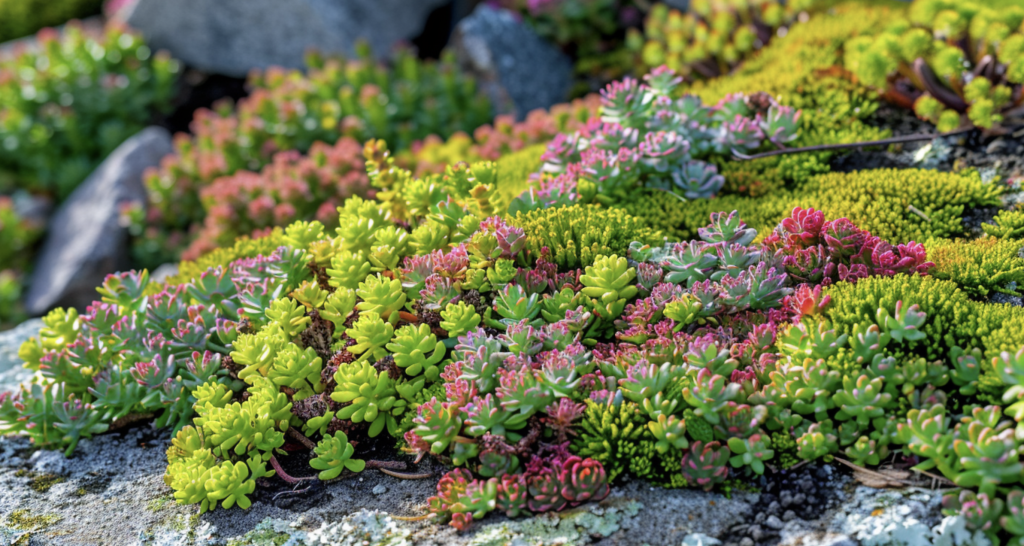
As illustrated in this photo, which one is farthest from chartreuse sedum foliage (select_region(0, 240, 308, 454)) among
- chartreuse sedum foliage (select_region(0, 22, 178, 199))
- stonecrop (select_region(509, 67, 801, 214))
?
chartreuse sedum foliage (select_region(0, 22, 178, 199))

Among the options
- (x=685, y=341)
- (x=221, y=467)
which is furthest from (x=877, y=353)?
(x=221, y=467)

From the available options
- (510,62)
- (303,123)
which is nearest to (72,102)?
(303,123)

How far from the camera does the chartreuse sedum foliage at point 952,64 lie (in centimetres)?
A: 333

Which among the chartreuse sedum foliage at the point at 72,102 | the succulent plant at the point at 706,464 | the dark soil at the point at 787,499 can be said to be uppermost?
the chartreuse sedum foliage at the point at 72,102

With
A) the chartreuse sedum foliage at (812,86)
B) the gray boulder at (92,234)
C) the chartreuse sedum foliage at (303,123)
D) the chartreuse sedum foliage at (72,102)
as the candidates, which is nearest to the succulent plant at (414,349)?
the chartreuse sedum foliage at (812,86)

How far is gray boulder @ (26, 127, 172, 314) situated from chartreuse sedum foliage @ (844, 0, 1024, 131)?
5.92 metres

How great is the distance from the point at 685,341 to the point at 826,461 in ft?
1.73

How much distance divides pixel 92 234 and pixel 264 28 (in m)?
2.78

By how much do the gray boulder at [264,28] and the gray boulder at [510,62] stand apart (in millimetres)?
1232

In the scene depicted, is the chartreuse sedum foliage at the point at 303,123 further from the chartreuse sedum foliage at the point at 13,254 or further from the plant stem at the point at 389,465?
the plant stem at the point at 389,465

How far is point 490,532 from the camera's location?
201cm

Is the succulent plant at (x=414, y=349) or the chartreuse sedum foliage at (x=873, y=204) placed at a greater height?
the chartreuse sedum foliage at (x=873, y=204)

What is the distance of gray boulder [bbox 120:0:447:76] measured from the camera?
7336mm

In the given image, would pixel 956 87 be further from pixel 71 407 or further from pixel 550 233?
pixel 71 407
